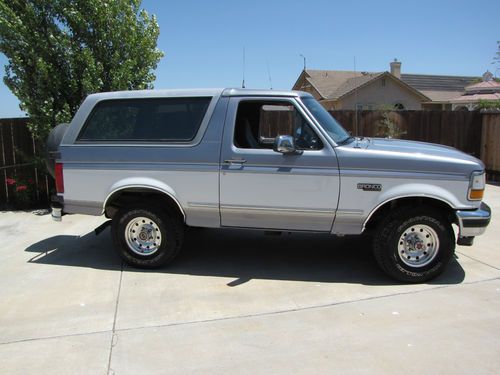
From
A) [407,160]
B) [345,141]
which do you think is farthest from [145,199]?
[407,160]

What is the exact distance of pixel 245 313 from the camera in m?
4.47

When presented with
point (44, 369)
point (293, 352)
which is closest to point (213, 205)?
point (293, 352)

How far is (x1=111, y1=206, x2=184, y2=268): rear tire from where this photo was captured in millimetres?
5570

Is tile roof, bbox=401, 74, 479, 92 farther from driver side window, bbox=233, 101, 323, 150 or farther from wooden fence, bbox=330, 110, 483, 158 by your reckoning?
driver side window, bbox=233, 101, 323, 150

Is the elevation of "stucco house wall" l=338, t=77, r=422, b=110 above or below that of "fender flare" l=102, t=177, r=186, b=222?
above

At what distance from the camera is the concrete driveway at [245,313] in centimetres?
360

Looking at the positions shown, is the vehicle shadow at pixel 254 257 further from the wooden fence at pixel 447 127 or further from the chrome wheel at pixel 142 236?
the wooden fence at pixel 447 127

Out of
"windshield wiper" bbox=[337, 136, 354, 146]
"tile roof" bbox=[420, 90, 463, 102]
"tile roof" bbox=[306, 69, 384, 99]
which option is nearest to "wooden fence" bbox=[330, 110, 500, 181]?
"windshield wiper" bbox=[337, 136, 354, 146]

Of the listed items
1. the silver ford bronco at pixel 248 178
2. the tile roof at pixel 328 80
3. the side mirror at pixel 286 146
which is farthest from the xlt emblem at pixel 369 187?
the tile roof at pixel 328 80

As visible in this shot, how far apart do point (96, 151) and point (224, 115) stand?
1.63 metres

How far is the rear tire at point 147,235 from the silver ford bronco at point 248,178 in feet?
0.04

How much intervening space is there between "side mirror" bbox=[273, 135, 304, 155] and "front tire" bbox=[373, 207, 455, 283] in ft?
4.13

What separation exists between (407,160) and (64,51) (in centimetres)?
664

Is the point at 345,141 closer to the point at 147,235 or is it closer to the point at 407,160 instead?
the point at 407,160
